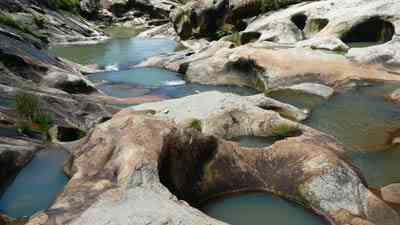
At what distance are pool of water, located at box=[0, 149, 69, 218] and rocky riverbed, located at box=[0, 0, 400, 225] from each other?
5 centimetres

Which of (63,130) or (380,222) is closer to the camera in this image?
(380,222)

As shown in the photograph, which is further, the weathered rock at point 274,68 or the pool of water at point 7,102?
the weathered rock at point 274,68

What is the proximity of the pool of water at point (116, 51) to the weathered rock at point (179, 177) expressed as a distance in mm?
29616

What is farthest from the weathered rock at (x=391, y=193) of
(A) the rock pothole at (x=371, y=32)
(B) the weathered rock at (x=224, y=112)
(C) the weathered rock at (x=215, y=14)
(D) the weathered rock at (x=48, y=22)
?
(D) the weathered rock at (x=48, y=22)

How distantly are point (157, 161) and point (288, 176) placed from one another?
4.31 meters

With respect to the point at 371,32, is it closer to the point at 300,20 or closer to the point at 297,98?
the point at 300,20

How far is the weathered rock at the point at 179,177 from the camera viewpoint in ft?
32.0

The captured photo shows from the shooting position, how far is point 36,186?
13844 millimetres

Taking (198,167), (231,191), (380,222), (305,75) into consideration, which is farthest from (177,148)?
(305,75)

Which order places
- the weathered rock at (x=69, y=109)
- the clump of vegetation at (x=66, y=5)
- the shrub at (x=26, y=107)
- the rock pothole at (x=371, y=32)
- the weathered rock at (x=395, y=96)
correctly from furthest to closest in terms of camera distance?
the clump of vegetation at (x=66, y=5) < the rock pothole at (x=371, y=32) < the weathered rock at (x=395, y=96) < the weathered rock at (x=69, y=109) < the shrub at (x=26, y=107)

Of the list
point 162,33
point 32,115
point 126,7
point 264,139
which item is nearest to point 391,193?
point 264,139

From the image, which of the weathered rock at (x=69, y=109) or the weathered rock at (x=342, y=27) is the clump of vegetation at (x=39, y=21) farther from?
the weathered rock at (x=69, y=109)

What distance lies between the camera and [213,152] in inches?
557

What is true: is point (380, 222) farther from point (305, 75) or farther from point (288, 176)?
point (305, 75)
